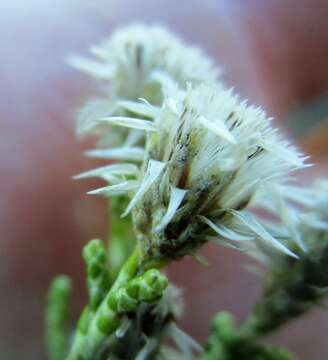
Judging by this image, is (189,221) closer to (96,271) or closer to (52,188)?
(96,271)

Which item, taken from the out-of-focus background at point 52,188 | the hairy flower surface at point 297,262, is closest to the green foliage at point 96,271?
the hairy flower surface at point 297,262

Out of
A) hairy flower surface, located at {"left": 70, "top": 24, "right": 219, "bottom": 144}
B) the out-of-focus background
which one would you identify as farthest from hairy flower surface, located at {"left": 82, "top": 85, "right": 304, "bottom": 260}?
the out-of-focus background

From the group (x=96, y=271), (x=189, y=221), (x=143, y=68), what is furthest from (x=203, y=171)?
(x=143, y=68)

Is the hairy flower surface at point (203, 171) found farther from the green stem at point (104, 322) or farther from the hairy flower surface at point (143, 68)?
the hairy flower surface at point (143, 68)

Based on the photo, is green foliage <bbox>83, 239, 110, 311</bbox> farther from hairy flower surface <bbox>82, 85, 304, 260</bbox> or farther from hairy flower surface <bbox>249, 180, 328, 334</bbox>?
hairy flower surface <bbox>249, 180, 328, 334</bbox>

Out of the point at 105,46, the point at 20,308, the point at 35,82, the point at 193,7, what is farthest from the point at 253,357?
the point at 193,7

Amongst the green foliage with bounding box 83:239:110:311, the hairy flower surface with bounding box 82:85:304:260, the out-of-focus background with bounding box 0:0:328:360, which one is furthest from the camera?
the out-of-focus background with bounding box 0:0:328:360

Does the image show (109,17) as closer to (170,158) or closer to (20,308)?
(20,308)
